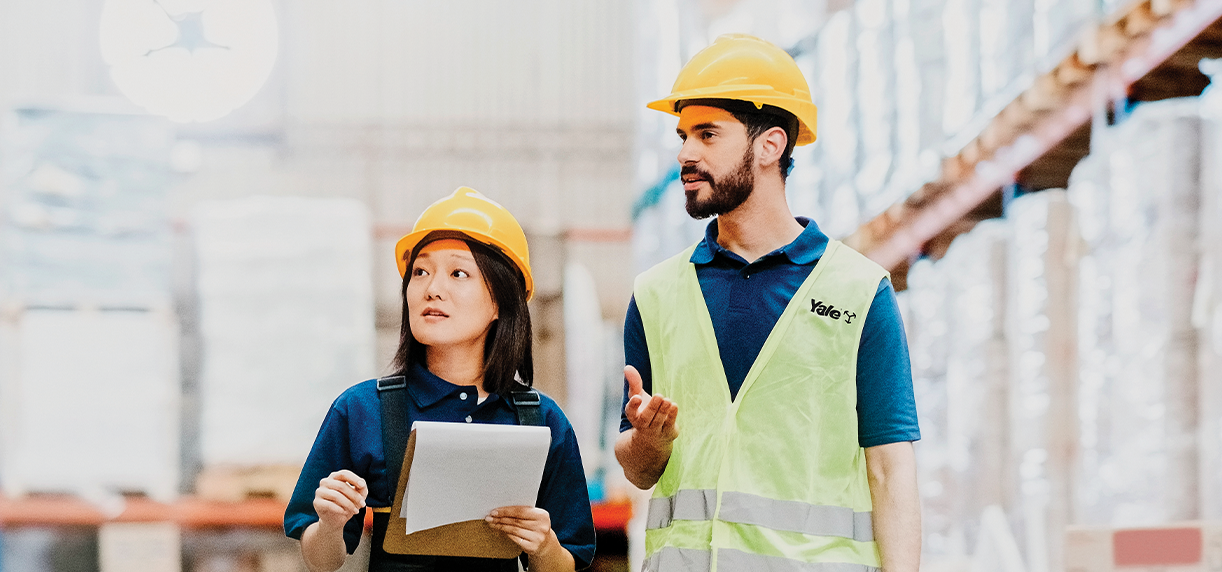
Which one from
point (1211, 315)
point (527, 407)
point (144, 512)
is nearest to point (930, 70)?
point (1211, 315)

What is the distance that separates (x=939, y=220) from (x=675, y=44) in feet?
7.09

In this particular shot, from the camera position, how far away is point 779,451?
1.94 m

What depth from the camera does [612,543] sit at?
5.52 meters

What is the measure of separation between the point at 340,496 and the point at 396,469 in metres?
0.17

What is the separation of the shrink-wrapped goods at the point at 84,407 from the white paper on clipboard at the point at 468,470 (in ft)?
11.9

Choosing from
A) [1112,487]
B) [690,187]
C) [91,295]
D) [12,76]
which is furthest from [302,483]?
[12,76]

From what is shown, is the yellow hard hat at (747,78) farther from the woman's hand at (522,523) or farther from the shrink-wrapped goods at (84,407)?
the shrink-wrapped goods at (84,407)

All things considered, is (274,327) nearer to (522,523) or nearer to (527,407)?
(527,407)

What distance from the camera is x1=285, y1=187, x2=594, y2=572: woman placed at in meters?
2.05

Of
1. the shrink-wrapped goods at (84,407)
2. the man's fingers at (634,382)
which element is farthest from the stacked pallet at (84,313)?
the man's fingers at (634,382)

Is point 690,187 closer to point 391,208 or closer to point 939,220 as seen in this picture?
point 939,220

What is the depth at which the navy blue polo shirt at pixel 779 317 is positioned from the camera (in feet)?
6.40

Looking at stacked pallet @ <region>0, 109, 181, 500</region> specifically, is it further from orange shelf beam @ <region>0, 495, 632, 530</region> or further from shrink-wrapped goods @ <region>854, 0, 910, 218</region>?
shrink-wrapped goods @ <region>854, 0, 910, 218</region>

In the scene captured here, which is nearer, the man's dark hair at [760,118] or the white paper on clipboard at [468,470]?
the white paper on clipboard at [468,470]
